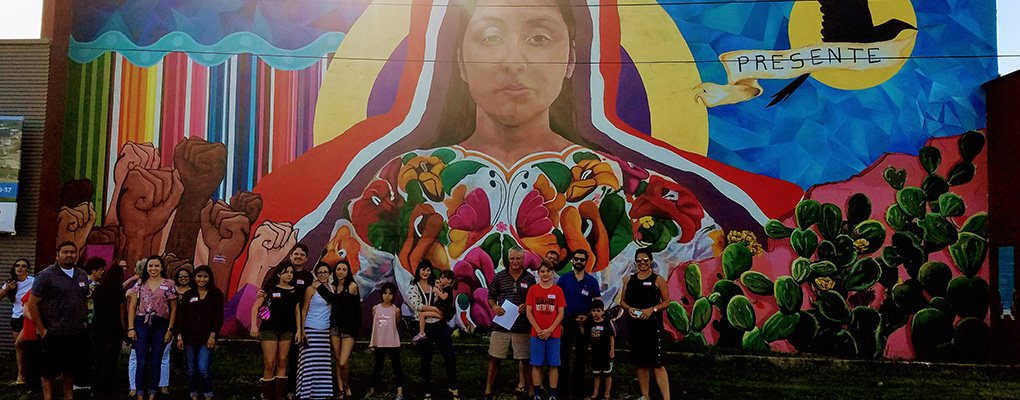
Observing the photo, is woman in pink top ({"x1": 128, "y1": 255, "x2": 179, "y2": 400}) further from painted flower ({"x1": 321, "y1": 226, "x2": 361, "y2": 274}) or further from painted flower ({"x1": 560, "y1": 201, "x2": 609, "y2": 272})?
painted flower ({"x1": 560, "y1": 201, "x2": 609, "y2": 272})

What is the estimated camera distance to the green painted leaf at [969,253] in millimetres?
12031

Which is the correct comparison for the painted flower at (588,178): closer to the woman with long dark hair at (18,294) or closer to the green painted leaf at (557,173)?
the green painted leaf at (557,173)

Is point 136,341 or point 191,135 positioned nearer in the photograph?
point 136,341

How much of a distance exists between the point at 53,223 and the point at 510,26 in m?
8.08

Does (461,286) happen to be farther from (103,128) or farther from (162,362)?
(103,128)

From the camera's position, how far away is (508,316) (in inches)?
357

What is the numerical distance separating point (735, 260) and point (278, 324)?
730 cm

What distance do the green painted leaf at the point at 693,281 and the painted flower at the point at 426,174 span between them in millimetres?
4137

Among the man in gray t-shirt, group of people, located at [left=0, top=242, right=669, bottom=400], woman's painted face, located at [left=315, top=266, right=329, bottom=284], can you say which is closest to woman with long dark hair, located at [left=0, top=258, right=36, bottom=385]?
group of people, located at [left=0, top=242, right=669, bottom=400]

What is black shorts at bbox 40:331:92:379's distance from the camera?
26.3ft

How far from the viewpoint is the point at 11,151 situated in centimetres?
1227

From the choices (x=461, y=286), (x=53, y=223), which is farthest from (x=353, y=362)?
(x=53, y=223)

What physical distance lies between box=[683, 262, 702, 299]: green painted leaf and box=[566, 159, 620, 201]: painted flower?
1.77 meters

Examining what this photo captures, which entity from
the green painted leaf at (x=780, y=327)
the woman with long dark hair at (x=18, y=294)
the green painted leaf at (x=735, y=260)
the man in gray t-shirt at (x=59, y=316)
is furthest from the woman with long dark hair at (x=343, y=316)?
the green painted leaf at (x=780, y=327)
